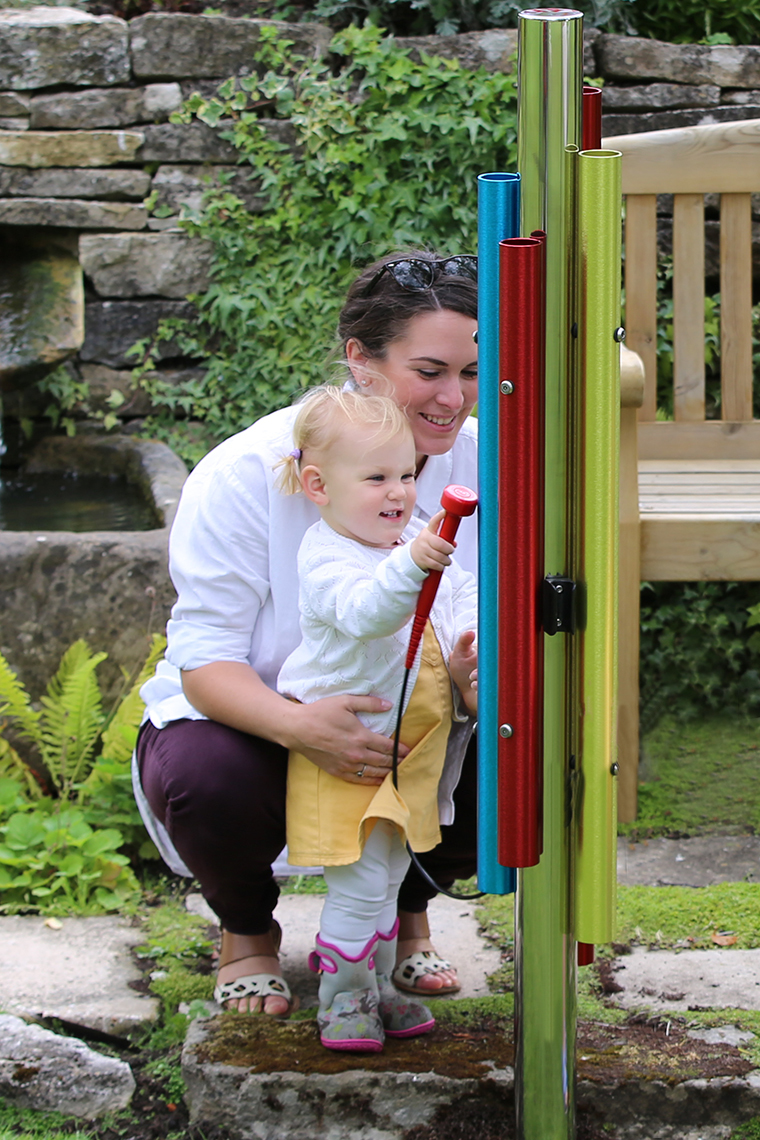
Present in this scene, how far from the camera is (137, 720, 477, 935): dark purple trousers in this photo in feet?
6.42

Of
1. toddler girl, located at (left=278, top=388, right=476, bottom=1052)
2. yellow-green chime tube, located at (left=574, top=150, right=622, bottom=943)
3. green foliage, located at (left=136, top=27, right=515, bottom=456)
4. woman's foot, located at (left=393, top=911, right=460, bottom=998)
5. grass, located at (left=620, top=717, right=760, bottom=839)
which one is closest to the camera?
yellow-green chime tube, located at (left=574, top=150, right=622, bottom=943)

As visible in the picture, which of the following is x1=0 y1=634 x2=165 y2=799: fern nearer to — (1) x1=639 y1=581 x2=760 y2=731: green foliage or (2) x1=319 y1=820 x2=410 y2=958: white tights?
(2) x1=319 y1=820 x2=410 y2=958: white tights

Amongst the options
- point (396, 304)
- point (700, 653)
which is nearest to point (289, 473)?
point (396, 304)

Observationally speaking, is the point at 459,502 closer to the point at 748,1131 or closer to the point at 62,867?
the point at 748,1131

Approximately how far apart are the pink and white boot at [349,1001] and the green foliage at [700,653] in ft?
6.46

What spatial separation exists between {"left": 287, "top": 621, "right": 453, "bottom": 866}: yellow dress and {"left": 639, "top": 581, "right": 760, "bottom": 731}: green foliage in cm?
193

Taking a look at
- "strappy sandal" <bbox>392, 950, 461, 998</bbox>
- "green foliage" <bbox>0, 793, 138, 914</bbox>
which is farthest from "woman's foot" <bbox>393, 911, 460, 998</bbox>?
"green foliage" <bbox>0, 793, 138, 914</bbox>

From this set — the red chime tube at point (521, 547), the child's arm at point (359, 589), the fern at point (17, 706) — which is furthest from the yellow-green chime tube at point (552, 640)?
the fern at point (17, 706)

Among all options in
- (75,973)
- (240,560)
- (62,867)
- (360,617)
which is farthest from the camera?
(62,867)

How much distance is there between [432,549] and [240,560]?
0.58 m

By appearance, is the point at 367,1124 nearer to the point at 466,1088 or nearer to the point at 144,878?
the point at 466,1088

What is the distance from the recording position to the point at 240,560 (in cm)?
204

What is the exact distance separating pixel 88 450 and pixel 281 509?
2916 mm

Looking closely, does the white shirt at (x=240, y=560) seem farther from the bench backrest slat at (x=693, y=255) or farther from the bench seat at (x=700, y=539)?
the bench backrest slat at (x=693, y=255)
